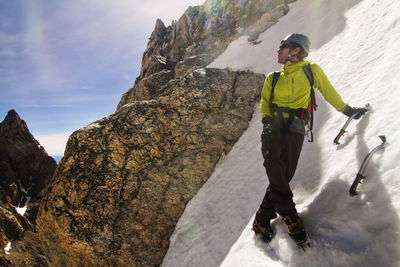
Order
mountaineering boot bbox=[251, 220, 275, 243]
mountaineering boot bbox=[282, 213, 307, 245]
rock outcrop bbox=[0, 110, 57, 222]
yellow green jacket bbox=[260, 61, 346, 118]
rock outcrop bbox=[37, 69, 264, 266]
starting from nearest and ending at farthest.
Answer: mountaineering boot bbox=[282, 213, 307, 245]
mountaineering boot bbox=[251, 220, 275, 243]
yellow green jacket bbox=[260, 61, 346, 118]
rock outcrop bbox=[37, 69, 264, 266]
rock outcrop bbox=[0, 110, 57, 222]

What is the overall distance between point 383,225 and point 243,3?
95.6 ft

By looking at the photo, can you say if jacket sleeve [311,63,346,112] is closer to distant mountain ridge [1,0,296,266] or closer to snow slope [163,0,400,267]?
snow slope [163,0,400,267]

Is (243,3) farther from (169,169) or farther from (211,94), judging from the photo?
(169,169)

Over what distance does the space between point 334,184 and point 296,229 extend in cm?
129

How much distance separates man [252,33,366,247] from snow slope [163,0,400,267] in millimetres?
541

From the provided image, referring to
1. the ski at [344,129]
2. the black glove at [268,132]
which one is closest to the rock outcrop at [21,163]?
the black glove at [268,132]

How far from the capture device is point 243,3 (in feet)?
81.4

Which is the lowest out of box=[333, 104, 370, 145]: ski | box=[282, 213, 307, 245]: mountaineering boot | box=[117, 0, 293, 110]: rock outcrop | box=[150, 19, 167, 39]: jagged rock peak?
box=[282, 213, 307, 245]: mountaineering boot

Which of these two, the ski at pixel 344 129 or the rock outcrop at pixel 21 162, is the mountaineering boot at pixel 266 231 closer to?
the ski at pixel 344 129

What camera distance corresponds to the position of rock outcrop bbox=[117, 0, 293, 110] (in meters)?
21.6

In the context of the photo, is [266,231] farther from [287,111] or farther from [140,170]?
[140,170]

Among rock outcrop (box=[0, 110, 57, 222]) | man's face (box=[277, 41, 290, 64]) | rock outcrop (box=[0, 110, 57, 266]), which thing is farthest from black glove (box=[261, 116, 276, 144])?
rock outcrop (box=[0, 110, 57, 222])

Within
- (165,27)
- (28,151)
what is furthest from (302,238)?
(28,151)

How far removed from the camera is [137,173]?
33.2ft
